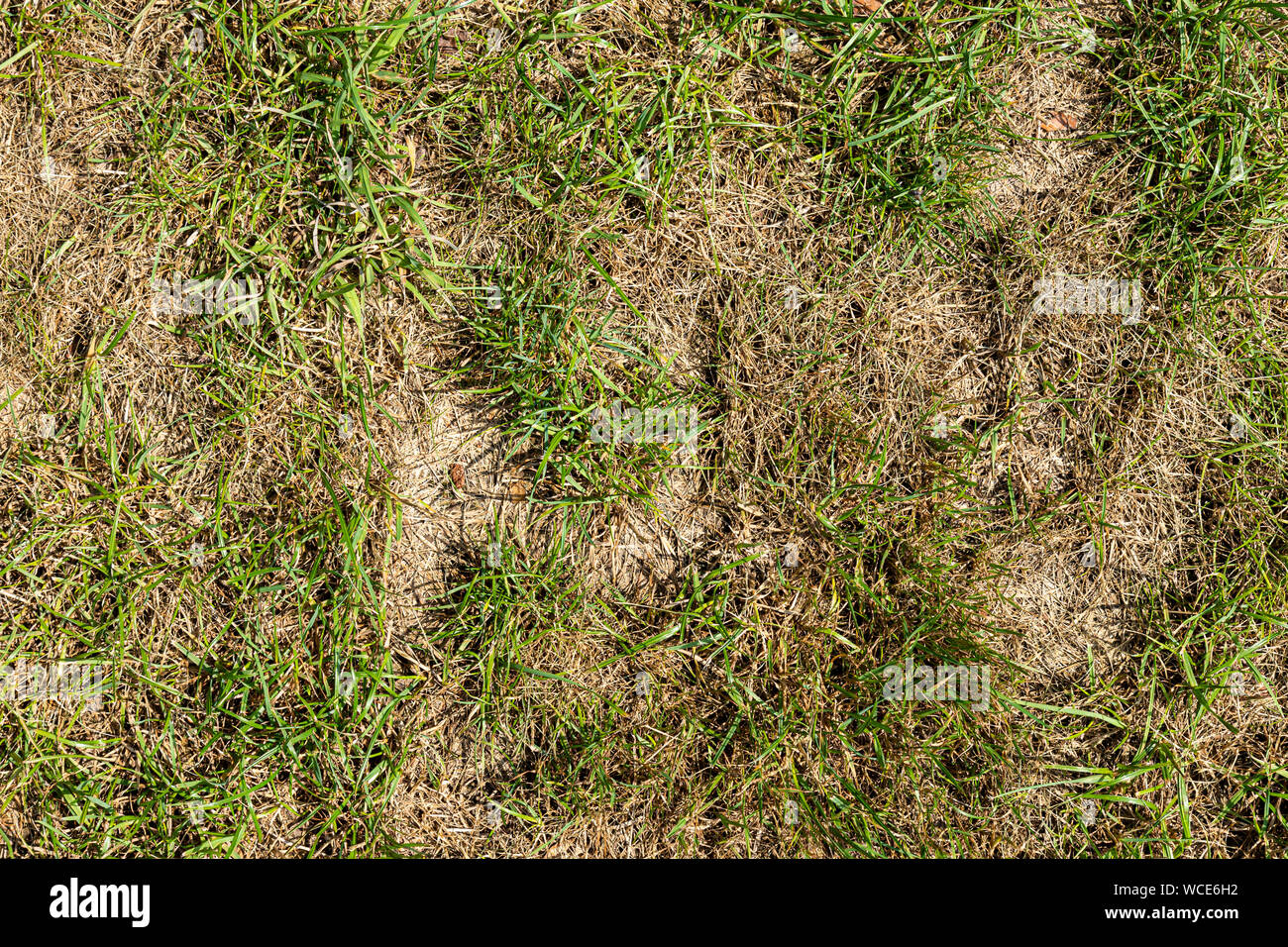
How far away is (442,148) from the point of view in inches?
104

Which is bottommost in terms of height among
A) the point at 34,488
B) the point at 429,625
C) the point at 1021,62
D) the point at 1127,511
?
the point at 429,625

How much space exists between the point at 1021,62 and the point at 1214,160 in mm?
673

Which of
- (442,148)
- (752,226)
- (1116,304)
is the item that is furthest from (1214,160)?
(442,148)

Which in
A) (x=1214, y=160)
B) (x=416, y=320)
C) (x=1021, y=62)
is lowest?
(x=416, y=320)

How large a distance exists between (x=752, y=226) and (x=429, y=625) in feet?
5.12

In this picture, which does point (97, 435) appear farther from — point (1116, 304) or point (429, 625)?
point (1116, 304)

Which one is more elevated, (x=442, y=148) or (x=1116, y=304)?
(x=442, y=148)

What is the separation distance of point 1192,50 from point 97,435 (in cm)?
355

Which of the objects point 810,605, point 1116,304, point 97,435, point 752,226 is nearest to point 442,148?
point 752,226

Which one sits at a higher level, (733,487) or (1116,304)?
(1116,304)

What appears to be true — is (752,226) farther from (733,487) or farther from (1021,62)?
(1021,62)

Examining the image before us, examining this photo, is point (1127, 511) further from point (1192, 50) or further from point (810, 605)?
point (1192, 50)

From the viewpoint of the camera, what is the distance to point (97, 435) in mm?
2619
